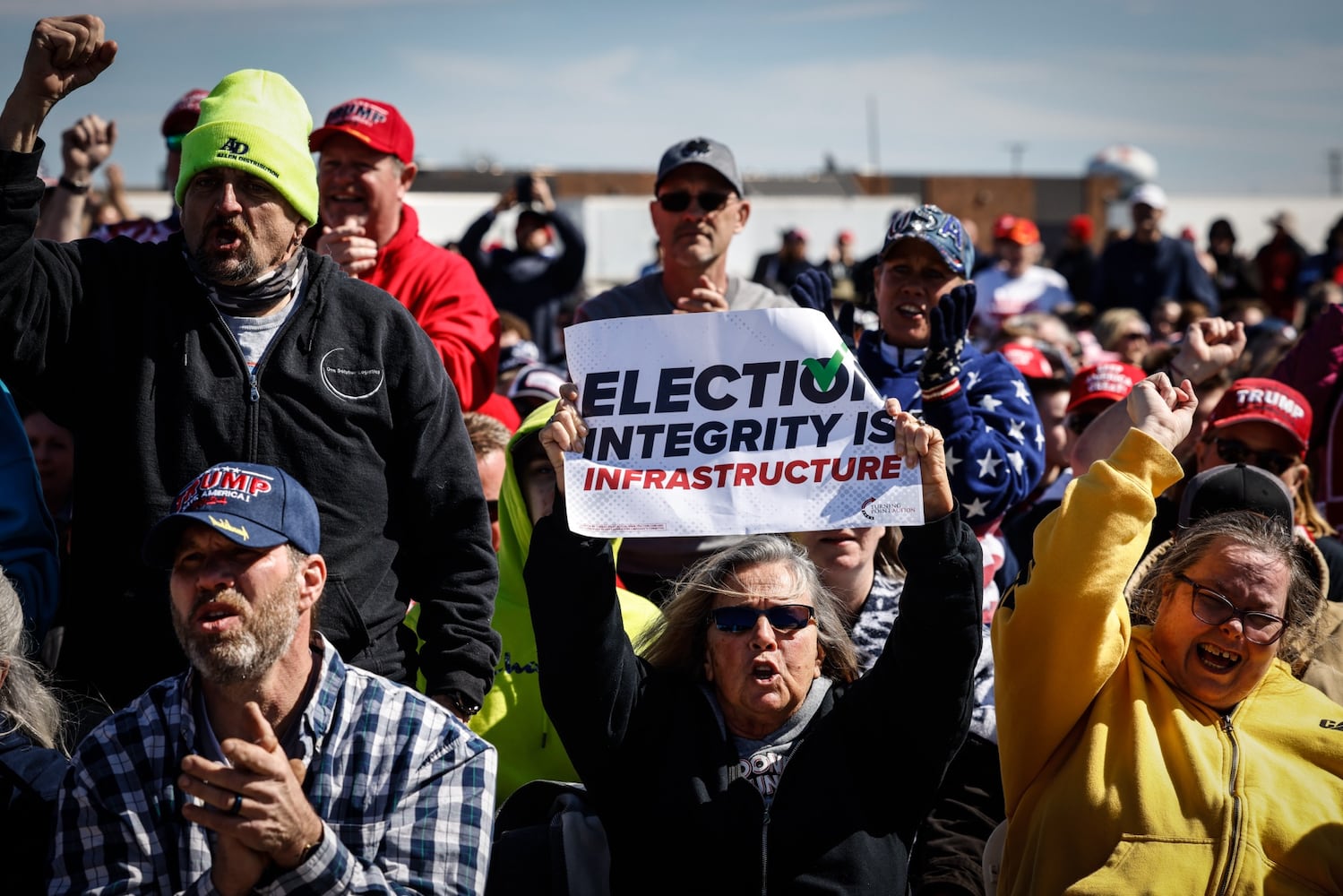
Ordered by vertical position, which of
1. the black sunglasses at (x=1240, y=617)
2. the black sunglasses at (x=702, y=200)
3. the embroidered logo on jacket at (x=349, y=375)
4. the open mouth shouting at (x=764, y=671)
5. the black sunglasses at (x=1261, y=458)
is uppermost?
the black sunglasses at (x=702, y=200)

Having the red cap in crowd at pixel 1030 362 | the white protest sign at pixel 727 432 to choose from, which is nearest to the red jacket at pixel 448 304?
the white protest sign at pixel 727 432

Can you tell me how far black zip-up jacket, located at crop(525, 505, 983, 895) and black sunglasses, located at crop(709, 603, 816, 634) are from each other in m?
0.23

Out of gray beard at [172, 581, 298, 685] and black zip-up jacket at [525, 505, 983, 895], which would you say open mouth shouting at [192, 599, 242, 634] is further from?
black zip-up jacket at [525, 505, 983, 895]

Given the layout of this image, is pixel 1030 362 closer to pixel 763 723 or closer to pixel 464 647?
pixel 763 723

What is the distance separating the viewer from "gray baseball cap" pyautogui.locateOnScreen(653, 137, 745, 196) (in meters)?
5.00

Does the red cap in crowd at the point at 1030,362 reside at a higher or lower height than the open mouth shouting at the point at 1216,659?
higher

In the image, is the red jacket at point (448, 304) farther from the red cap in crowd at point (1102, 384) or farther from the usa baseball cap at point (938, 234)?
the red cap in crowd at point (1102, 384)

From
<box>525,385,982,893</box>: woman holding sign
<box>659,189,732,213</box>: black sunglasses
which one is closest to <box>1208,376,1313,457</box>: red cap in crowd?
<box>659,189,732,213</box>: black sunglasses

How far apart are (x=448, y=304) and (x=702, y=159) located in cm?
101

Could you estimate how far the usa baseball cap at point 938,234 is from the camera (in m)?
4.75

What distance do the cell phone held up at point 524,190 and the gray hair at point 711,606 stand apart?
4.12 m

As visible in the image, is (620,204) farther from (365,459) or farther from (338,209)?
(365,459)

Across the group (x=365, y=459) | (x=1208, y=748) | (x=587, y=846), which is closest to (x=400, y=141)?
(x=365, y=459)

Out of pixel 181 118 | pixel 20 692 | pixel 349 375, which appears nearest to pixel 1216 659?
pixel 349 375
